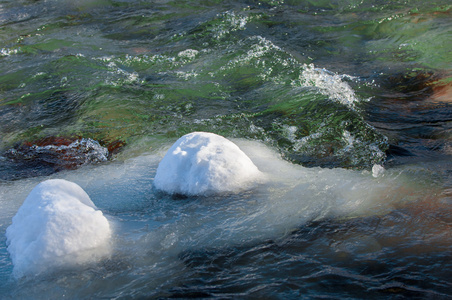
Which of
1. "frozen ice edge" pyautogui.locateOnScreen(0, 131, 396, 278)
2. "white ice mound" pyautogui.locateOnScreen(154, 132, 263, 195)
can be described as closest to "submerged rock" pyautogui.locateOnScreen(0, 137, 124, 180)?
"frozen ice edge" pyautogui.locateOnScreen(0, 131, 396, 278)

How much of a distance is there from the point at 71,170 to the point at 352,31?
235 inches

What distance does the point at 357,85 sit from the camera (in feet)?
18.6

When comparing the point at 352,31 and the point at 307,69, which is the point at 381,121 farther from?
the point at 352,31

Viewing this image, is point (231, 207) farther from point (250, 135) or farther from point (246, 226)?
point (250, 135)

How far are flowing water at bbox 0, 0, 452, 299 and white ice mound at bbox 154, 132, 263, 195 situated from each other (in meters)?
0.11

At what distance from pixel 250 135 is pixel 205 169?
1.48m

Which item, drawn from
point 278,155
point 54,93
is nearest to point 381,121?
point 278,155

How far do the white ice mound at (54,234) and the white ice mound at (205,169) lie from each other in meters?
0.71

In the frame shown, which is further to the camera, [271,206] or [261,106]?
[261,106]

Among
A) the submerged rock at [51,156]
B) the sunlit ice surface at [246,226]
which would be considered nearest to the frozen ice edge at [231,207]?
the sunlit ice surface at [246,226]

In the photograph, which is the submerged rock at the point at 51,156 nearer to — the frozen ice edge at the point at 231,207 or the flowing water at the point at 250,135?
the flowing water at the point at 250,135

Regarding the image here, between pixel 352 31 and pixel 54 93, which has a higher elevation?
pixel 352 31

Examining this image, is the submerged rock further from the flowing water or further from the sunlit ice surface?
the sunlit ice surface

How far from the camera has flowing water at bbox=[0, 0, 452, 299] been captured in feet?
8.42
